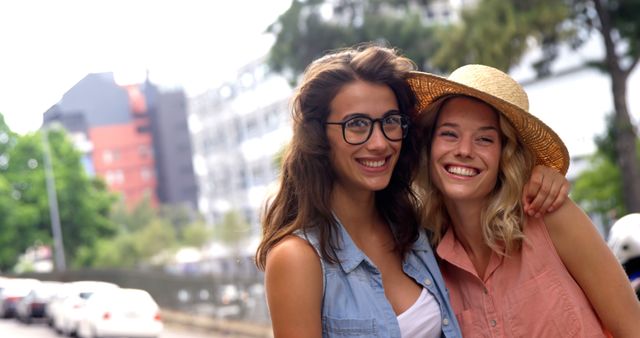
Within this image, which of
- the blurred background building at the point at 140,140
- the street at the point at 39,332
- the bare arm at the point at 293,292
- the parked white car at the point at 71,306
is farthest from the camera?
the blurred background building at the point at 140,140

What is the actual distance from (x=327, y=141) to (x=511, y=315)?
0.79 metres

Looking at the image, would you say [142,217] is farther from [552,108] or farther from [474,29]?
[474,29]

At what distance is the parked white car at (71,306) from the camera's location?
22.4 meters

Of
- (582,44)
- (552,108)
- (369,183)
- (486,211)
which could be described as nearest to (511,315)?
(486,211)

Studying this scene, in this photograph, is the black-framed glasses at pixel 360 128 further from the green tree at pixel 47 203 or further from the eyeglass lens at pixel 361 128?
the green tree at pixel 47 203

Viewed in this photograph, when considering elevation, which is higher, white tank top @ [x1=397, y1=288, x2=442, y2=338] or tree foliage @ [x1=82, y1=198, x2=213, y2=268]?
white tank top @ [x1=397, y1=288, x2=442, y2=338]

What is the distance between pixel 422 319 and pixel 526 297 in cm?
36

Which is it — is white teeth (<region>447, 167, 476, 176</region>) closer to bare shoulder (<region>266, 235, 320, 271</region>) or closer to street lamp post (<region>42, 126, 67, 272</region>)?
bare shoulder (<region>266, 235, 320, 271</region>)

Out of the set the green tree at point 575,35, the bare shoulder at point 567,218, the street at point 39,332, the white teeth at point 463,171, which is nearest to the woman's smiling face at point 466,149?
the white teeth at point 463,171

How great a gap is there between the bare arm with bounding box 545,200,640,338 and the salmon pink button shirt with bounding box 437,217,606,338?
32mm

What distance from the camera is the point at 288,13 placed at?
31625 mm

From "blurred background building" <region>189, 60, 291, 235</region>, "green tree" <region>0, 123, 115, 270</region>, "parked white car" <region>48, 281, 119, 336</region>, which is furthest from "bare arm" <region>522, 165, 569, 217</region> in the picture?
"blurred background building" <region>189, 60, 291, 235</region>

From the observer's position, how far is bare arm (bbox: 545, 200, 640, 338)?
9.82 feet

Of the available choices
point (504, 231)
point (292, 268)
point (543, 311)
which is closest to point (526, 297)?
point (543, 311)
